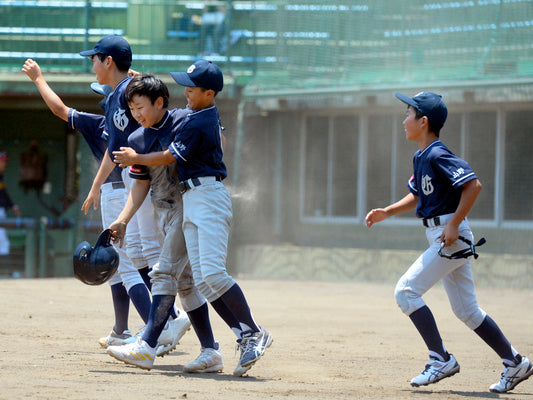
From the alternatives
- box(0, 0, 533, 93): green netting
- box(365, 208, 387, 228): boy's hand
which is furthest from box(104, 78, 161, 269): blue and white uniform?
box(0, 0, 533, 93): green netting

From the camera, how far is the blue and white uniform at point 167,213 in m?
5.05

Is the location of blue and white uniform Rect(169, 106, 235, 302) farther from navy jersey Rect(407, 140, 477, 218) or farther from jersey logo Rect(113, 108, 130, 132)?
navy jersey Rect(407, 140, 477, 218)

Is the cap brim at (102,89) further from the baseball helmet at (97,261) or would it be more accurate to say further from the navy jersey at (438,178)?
the navy jersey at (438,178)

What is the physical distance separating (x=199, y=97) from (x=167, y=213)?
73 centimetres

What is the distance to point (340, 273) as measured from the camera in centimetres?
1406

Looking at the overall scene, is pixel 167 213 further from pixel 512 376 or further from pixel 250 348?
pixel 512 376

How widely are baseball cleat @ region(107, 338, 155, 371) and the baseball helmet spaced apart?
61 cm

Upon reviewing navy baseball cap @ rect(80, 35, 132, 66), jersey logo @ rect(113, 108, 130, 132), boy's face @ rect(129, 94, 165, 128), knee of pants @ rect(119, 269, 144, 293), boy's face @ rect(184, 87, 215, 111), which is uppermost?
navy baseball cap @ rect(80, 35, 132, 66)

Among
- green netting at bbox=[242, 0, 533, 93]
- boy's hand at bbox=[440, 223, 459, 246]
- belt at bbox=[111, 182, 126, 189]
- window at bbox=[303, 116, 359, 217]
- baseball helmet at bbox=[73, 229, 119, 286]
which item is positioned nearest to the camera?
boy's hand at bbox=[440, 223, 459, 246]

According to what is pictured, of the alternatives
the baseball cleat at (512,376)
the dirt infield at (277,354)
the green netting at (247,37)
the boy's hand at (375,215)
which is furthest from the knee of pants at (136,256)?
the green netting at (247,37)

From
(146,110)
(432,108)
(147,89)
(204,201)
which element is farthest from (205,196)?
(432,108)

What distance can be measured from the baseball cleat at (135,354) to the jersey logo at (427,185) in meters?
1.87

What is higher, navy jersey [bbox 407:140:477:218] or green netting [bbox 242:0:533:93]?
green netting [bbox 242:0:533:93]

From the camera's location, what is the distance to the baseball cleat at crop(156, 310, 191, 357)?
557 cm
